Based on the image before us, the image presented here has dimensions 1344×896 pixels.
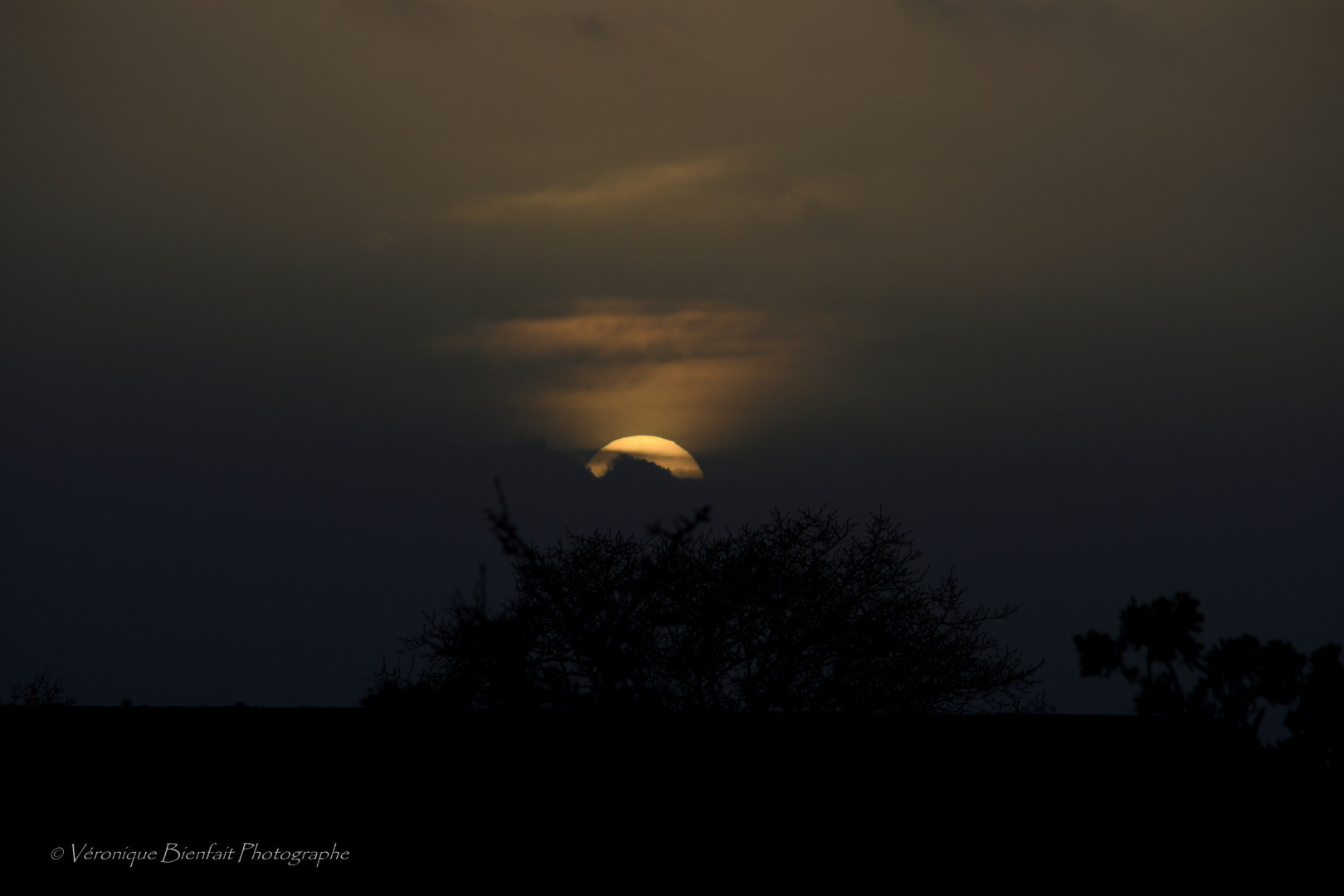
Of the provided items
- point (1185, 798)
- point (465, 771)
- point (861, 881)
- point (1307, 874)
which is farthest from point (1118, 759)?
point (465, 771)

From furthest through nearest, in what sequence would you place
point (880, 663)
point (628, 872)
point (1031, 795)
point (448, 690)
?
point (880, 663)
point (1031, 795)
point (448, 690)
point (628, 872)

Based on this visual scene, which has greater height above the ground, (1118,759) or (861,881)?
(1118,759)

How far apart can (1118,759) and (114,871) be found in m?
11.0

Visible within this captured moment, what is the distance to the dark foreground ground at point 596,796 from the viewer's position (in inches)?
402

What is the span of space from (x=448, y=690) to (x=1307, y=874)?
28.4 feet

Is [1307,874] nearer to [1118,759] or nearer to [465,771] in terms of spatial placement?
[1118,759]

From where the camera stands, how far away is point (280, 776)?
11.5 metres

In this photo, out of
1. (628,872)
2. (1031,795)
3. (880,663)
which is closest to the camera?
(628,872)

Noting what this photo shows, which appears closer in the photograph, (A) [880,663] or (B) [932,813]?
(B) [932,813]

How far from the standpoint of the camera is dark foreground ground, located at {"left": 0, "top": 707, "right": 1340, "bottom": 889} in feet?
33.5

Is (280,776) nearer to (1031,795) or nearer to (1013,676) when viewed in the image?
(1031,795)

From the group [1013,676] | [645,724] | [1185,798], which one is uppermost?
[1013,676]

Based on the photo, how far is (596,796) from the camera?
1150 cm

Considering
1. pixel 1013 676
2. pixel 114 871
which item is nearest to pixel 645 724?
pixel 114 871
